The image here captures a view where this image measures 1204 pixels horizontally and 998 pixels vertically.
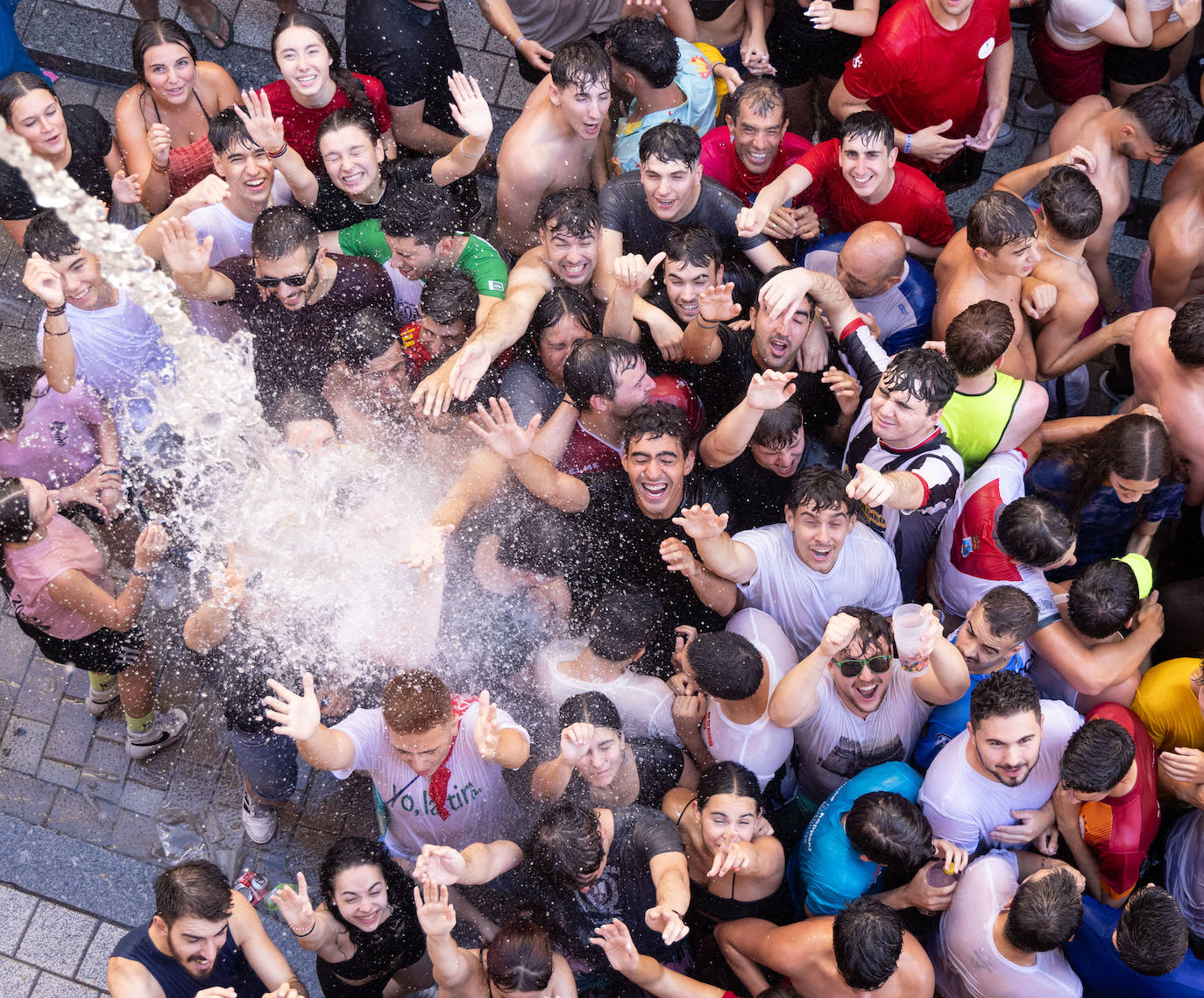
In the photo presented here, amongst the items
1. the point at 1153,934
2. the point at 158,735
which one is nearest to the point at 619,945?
the point at 1153,934

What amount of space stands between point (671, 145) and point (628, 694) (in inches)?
96.7

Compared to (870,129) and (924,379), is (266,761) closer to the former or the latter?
(924,379)

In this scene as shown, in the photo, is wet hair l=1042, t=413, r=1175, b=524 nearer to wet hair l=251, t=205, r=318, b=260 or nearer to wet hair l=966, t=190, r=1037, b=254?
wet hair l=966, t=190, r=1037, b=254

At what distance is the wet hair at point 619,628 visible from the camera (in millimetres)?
4207

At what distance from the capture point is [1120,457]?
4.30 m

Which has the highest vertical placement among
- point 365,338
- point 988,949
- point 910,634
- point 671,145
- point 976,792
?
point 671,145

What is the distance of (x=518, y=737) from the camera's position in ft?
13.4

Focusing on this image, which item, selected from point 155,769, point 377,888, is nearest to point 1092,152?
point 377,888

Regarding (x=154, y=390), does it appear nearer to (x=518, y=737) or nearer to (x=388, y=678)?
(x=388, y=678)

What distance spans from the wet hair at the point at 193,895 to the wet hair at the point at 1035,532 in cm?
317

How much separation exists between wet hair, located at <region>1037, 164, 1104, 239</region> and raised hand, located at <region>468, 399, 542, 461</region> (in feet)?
7.91

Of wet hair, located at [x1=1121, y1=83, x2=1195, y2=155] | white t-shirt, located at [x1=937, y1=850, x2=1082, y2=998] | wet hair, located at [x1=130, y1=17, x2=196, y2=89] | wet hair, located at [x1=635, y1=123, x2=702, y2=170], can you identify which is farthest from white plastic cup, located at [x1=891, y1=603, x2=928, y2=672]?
wet hair, located at [x1=130, y1=17, x2=196, y2=89]

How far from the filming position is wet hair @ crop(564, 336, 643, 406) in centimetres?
448

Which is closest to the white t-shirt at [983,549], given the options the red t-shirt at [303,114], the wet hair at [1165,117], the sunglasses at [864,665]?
the sunglasses at [864,665]
